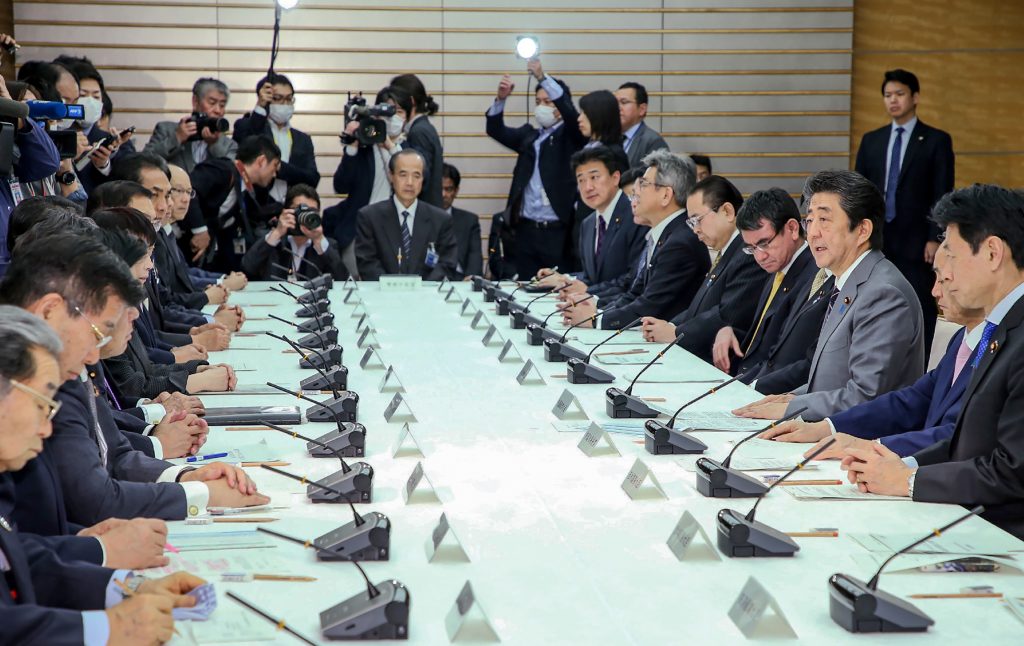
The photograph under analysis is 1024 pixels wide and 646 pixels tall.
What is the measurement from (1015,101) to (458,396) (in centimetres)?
635

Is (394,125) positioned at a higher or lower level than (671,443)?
higher

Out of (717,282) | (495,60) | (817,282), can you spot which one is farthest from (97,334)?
(495,60)

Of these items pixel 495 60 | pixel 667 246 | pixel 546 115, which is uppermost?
pixel 495 60

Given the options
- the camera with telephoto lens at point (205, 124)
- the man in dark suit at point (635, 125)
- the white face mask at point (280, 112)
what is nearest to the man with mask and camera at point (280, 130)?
the white face mask at point (280, 112)

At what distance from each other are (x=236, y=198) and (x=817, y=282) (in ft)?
14.2

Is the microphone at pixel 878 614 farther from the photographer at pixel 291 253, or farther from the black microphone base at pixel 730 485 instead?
the photographer at pixel 291 253

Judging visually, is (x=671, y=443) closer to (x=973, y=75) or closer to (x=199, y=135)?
(x=199, y=135)

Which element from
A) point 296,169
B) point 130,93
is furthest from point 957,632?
point 130,93

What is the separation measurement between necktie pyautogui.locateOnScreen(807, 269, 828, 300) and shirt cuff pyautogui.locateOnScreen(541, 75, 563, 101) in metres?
4.04

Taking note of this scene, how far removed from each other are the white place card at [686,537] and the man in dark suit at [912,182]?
18.1 feet

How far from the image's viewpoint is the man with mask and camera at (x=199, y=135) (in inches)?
290

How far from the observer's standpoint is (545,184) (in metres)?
7.89

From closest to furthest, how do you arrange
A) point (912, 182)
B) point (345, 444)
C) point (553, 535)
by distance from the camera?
point (553, 535) → point (345, 444) → point (912, 182)

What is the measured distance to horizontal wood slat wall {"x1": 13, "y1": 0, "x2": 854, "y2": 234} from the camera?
8680 millimetres
